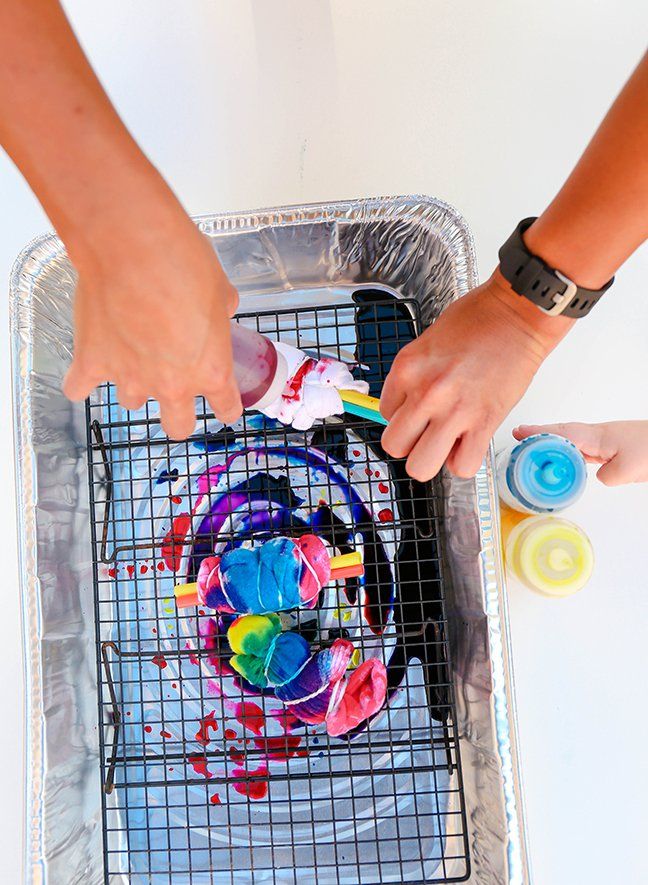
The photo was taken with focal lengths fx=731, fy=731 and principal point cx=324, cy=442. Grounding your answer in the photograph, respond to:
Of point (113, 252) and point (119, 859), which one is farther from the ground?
point (113, 252)

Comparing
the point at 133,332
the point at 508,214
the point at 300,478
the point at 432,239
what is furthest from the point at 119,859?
the point at 508,214

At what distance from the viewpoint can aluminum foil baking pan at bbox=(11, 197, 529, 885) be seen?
0.74 meters

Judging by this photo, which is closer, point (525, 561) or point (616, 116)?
point (616, 116)

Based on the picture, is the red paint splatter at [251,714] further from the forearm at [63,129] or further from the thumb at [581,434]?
the forearm at [63,129]

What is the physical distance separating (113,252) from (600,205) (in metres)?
0.36

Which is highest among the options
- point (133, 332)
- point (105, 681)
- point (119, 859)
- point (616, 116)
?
point (616, 116)

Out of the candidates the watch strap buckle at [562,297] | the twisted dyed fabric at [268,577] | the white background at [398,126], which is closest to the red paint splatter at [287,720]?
the twisted dyed fabric at [268,577]

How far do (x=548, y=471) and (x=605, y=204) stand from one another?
32cm

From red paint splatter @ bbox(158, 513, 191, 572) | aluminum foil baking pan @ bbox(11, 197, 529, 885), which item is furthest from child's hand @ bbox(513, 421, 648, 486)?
red paint splatter @ bbox(158, 513, 191, 572)

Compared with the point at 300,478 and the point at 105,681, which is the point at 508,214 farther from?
the point at 105,681

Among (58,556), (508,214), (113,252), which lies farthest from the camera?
(508,214)

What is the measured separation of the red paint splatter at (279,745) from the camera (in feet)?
2.69

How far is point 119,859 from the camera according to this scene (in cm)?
84

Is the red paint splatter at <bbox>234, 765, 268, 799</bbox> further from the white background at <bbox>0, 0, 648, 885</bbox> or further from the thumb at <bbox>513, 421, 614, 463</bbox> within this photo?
the thumb at <bbox>513, 421, 614, 463</bbox>
